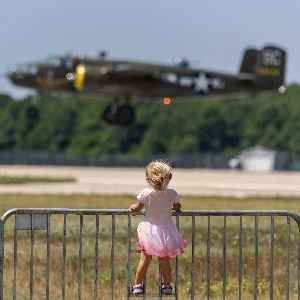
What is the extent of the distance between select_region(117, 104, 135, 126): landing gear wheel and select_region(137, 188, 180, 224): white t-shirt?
6234 cm

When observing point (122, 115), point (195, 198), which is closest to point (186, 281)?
point (195, 198)

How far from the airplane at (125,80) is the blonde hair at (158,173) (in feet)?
199

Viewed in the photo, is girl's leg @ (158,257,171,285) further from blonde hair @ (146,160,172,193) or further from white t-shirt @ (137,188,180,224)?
blonde hair @ (146,160,172,193)

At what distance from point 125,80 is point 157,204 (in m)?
64.8

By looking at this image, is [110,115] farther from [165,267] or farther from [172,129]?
[172,129]

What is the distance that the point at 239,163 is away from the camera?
156500mm

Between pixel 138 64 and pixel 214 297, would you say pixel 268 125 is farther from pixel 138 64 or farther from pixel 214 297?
pixel 214 297

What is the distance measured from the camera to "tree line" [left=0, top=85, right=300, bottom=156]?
6786 inches

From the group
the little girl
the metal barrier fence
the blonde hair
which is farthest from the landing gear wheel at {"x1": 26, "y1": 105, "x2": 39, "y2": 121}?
the blonde hair

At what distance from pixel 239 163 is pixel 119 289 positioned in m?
143

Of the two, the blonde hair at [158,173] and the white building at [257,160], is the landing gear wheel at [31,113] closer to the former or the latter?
the blonde hair at [158,173]

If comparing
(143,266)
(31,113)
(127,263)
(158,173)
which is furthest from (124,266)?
(31,113)

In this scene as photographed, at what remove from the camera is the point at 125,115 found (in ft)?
241

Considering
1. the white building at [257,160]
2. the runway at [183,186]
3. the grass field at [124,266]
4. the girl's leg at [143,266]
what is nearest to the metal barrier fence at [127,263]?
the grass field at [124,266]
